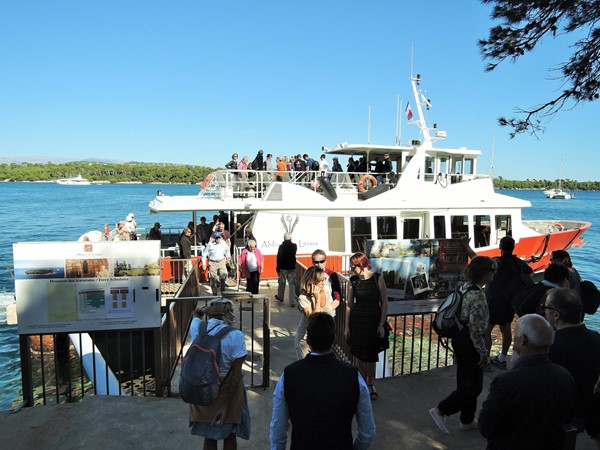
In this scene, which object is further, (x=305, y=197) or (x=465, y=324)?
(x=305, y=197)

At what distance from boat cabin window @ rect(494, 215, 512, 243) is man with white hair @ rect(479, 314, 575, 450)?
13.0 meters

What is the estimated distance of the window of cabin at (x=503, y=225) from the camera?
1440 centimetres

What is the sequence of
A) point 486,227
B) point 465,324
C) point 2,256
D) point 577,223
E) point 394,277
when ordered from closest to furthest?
1. point 465,324
2. point 394,277
3. point 486,227
4. point 577,223
5. point 2,256

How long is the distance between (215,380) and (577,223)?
21671 millimetres

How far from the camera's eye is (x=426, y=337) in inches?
417

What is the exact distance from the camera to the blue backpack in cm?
306

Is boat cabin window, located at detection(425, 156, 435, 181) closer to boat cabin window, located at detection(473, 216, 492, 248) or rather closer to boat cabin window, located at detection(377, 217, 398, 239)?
boat cabin window, located at detection(473, 216, 492, 248)

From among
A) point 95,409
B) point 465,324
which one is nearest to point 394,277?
point 465,324

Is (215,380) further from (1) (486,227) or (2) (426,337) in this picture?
(1) (486,227)

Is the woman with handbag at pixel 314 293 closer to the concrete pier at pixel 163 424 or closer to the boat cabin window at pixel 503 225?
the concrete pier at pixel 163 424

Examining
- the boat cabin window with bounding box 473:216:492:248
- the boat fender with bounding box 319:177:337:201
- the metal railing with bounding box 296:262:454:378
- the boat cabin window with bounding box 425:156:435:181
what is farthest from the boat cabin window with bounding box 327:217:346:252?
the boat cabin window with bounding box 473:216:492:248

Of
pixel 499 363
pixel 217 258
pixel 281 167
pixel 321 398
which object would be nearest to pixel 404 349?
pixel 499 363

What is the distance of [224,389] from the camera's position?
3.22 meters

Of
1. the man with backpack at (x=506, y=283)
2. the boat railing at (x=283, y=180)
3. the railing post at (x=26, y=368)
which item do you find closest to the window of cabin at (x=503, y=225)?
the boat railing at (x=283, y=180)
